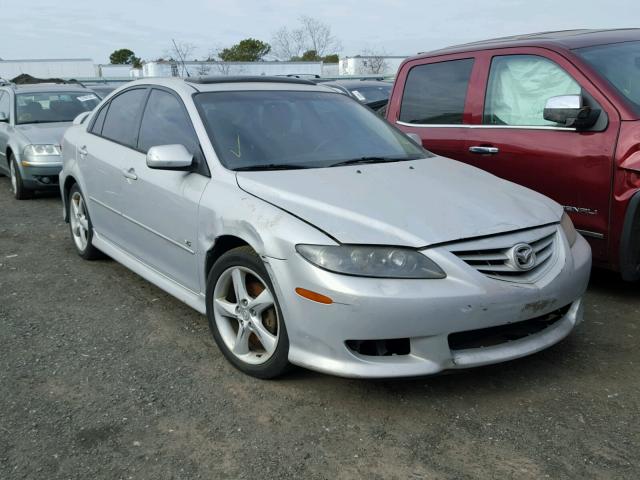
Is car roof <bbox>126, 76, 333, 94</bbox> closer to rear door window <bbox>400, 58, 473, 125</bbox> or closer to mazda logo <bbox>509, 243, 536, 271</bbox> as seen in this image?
rear door window <bbox>400, 58, 473, 125</bbox>

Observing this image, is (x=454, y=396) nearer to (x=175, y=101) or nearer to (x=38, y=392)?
(x=38, y=392)

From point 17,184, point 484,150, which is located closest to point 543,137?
point 484,150

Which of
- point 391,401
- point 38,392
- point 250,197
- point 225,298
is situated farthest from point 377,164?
point 38,392

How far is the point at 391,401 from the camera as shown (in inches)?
124

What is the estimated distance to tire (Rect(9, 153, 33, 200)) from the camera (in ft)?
28.8

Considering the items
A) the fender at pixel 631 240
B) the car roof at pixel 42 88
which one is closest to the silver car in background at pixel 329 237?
the fender at pixel 631 240

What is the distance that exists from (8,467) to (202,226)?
1497 mm

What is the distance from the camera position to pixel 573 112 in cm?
423

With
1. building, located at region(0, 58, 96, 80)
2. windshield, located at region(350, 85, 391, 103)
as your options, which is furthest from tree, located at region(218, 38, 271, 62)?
windshield, located at region(350, 85, 391, 103)

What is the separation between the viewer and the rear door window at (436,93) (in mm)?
5259

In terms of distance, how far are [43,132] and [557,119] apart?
23.0ft

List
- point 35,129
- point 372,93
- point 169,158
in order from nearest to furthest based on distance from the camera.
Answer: point 169,158
point 35,129
point 372,93

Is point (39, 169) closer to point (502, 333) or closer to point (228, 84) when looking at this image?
point (228, 84)

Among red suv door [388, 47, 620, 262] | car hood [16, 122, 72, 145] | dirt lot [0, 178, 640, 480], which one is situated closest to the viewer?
dirt lot [0, 178, 640, 480]
